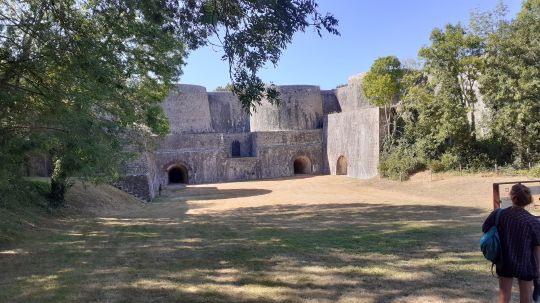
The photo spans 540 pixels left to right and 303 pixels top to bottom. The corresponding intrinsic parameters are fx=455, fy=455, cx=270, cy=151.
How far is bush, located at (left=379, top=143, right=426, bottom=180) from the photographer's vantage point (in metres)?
22.4

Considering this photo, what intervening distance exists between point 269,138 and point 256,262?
27321 mm

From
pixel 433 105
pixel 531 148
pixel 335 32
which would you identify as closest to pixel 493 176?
pixel 531 148

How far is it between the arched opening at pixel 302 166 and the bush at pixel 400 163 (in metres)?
10.7

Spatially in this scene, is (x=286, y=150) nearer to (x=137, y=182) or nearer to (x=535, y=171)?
(x=137, y=182)

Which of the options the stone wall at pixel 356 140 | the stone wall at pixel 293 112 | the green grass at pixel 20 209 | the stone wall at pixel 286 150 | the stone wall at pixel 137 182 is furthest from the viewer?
the stone wall at pixel 293 112

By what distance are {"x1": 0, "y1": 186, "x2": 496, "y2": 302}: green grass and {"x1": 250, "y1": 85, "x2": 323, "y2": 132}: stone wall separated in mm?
24871

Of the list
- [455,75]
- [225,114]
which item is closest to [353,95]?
[225,114]

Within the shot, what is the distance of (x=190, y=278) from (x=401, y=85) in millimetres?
23979

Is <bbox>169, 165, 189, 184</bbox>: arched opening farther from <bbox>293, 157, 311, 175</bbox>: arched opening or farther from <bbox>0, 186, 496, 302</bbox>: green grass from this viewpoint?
<bbox>0, 186, 496, 302</bbox>: green grass

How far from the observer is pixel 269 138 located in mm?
34219

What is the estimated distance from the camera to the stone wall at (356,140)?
2592cm

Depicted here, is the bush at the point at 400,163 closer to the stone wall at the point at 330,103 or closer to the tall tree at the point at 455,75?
the tall tree at the point at 455,75

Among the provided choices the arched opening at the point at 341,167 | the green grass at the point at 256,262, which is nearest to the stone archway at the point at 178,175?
the arched opening at the point at 341,167

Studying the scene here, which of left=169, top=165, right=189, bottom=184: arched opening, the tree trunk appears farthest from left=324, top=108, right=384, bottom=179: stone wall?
the tree trunk
